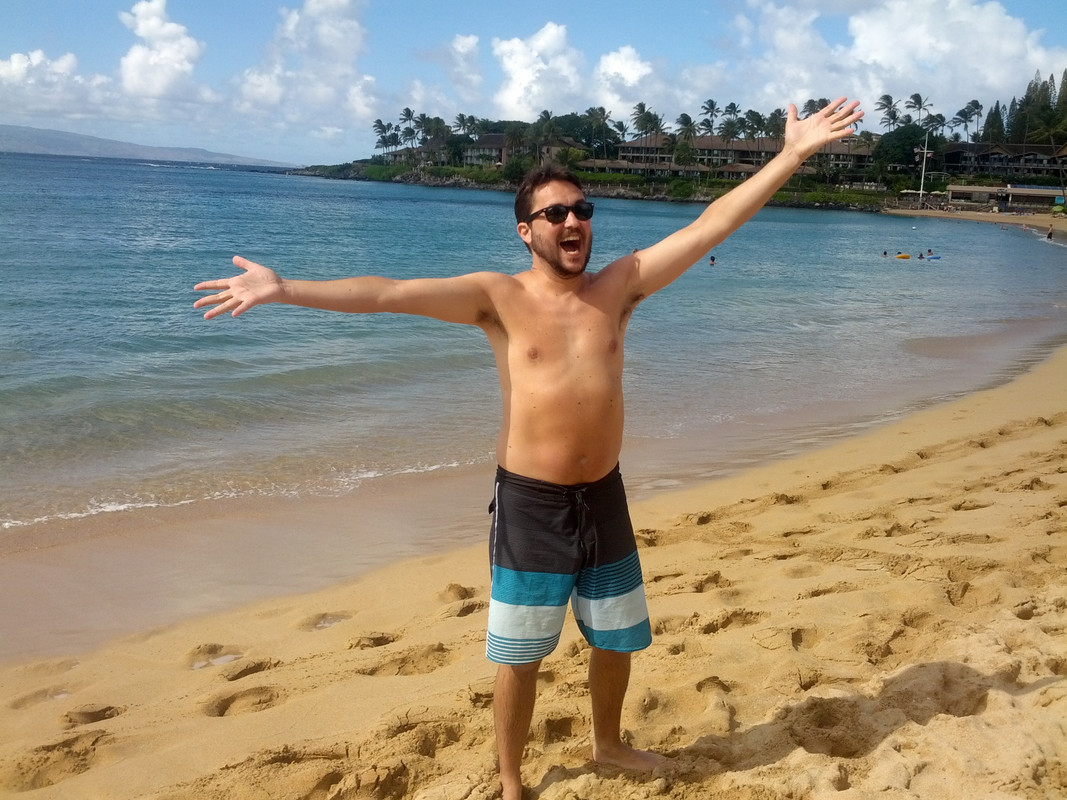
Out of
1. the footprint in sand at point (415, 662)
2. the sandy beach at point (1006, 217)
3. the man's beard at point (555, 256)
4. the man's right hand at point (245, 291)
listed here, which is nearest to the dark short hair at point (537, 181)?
the man's beard at point (555, 256)

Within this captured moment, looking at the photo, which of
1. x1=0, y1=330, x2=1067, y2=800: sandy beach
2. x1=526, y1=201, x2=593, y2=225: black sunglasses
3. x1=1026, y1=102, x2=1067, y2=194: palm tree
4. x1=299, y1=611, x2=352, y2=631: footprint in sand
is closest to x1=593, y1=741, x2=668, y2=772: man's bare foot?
x1=0, y1=330, x2=1067, y2=800: sandy beach

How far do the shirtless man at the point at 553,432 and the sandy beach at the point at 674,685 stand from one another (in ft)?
1.72

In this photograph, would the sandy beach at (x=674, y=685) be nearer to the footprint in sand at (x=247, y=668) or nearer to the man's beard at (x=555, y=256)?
the footprint in sand at (x=247, y=668)

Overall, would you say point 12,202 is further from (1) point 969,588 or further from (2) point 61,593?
(1) point 969,588

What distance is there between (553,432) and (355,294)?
2.60ft

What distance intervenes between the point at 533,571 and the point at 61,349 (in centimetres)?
1337

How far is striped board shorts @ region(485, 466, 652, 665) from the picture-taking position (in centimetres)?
294

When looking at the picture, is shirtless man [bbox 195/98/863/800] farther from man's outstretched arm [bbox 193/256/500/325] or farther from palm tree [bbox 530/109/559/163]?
palm tree [bbox 530/109/559/163]

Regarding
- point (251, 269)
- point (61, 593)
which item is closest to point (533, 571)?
point (251, 269)

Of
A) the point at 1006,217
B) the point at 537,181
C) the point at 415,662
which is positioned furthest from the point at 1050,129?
the point at 537,181

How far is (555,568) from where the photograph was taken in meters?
2.94

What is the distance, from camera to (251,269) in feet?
9.45

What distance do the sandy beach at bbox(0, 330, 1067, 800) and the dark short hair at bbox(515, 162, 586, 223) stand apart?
2.00 m

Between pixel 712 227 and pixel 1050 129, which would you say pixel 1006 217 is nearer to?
pixel 1050 129
